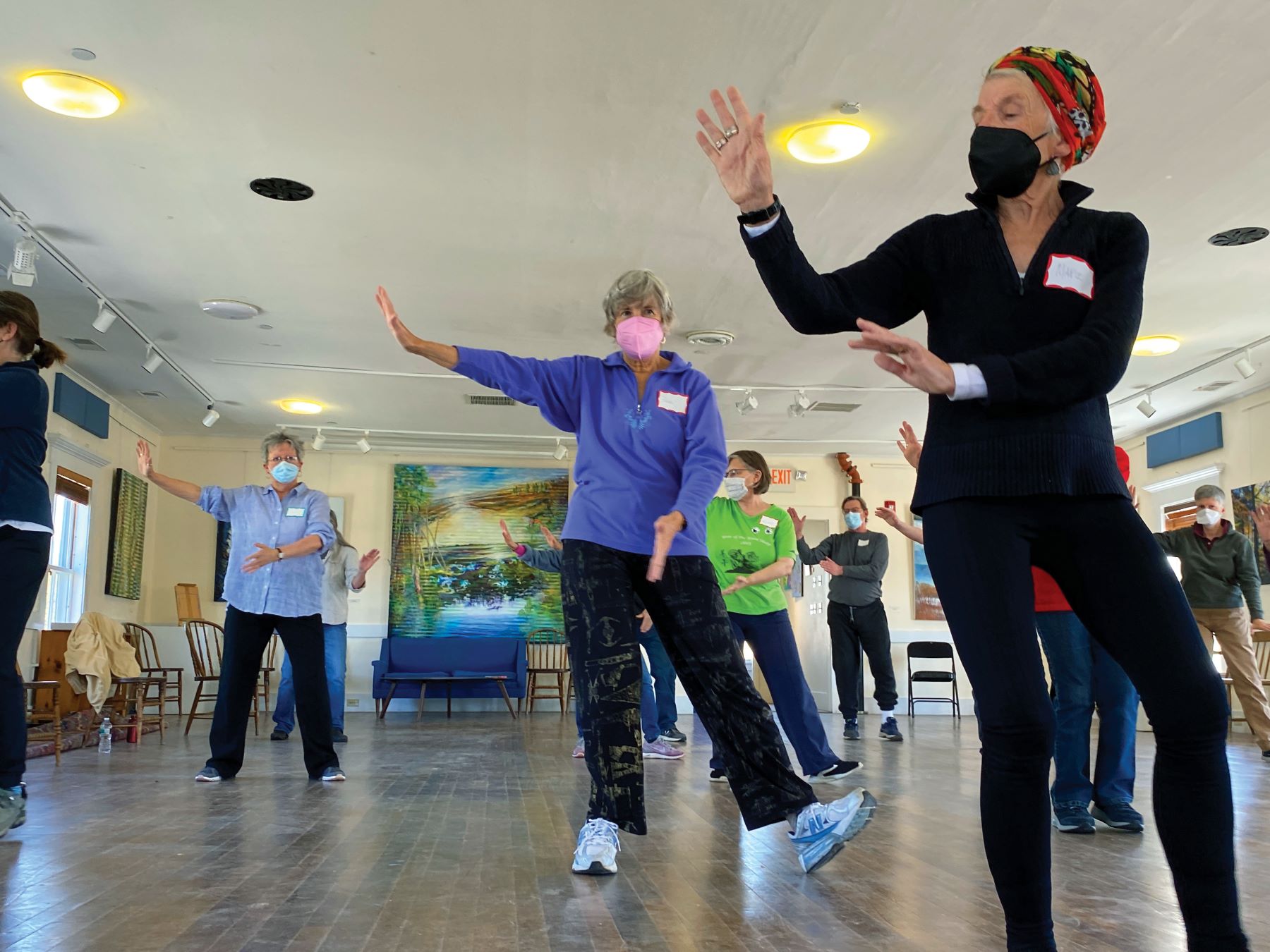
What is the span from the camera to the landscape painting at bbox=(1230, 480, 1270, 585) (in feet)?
→ 30.3

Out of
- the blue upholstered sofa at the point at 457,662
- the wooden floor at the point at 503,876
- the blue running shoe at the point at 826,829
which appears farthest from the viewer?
the blue upholstered sofa at the point at 457,662

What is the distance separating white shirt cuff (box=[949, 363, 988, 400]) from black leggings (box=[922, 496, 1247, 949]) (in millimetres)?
153

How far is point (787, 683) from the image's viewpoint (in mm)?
4098

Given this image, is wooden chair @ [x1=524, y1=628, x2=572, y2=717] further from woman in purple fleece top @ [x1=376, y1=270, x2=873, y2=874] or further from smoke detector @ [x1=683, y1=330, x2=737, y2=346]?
woman in purple fleece top @ [x1=376, y1=270, x2=873, y2=874]

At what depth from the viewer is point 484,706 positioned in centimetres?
1155

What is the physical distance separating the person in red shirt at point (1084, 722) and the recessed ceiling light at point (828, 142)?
2454 millimetres

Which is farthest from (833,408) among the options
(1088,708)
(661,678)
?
(1088,708)

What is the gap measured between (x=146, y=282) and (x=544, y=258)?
2690 millimetres

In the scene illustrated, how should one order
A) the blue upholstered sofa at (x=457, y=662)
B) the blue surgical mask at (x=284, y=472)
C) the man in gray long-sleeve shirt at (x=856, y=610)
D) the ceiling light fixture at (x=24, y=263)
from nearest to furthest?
the blue surgical mask at (x=284, y=472)
the ceiling light fixture at (x=24, y=263)
the man in gray long-sleeve shirt at (x=856, y=610)
the blue upholstered sofa at (x=457, y=662)

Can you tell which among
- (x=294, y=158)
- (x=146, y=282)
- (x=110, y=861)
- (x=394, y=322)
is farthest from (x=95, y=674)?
(x=394, y=322)

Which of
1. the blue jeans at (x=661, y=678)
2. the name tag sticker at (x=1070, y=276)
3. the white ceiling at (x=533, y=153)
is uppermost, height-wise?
the white ceiling at (x=533, y=153)

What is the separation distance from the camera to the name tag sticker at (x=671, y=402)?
106 inches

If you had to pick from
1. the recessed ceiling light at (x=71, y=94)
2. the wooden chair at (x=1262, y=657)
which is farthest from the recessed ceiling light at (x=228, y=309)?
the wooden chair at (x=1262, y=657)

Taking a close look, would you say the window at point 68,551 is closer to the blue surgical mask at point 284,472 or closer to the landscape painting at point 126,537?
the landscape painting at point 126,537
